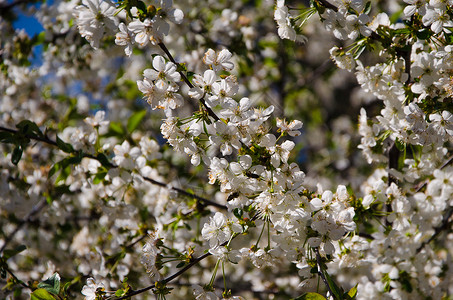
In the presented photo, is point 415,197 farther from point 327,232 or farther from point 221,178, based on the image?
point 221,178

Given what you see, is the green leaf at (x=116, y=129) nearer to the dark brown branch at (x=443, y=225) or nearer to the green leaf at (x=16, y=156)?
the green leaf at (x=16, y=156)

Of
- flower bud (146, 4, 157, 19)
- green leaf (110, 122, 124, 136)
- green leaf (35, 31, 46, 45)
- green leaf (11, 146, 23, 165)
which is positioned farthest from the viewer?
green leaf (35, 31, 46, 45)

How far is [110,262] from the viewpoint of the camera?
2508mm

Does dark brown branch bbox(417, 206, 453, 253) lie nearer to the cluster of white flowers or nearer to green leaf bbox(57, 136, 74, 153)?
the cluster of white flowers

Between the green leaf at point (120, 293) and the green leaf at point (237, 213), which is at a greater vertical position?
the green leaf at point (237, 213)

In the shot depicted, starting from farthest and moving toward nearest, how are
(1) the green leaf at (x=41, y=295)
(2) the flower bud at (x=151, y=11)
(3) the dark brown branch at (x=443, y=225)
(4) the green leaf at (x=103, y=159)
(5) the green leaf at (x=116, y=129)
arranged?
(5) the green leaf at (x=116, y=129) < (3) the dark brown branch at (x=443, y=225) < (4) the green leaf at (x=103, y=159) < (1) the green leaf at (x=41, y=295) < (2) the flower bud at (x=151, y=11)

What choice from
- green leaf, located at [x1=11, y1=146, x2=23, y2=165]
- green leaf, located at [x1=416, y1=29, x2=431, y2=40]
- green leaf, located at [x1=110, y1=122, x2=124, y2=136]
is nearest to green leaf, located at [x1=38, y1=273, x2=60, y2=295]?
green leaf, located at [x1=11, y1=146, x2=23, y2=165]

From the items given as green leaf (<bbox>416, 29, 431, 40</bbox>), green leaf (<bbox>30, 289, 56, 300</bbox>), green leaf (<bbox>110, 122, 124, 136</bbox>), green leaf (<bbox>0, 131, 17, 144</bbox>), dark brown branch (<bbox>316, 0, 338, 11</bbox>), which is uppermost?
dark brown branch (<bbox>316, 0, 338, 11</bbox>)

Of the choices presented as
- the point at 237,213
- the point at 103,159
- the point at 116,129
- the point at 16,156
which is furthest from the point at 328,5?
the point at 116,129

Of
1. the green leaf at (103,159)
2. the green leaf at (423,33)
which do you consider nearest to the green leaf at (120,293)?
the green leaf at (103,159)

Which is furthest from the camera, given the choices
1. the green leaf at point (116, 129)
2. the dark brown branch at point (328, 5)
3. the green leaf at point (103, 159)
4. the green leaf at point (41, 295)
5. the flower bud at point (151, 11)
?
the green leaf at point (116, 129)

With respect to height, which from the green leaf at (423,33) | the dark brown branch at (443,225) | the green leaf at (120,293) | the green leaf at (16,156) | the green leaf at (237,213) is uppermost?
the green leaf at (423,33)

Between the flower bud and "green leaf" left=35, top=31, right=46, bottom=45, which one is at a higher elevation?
the flower bud

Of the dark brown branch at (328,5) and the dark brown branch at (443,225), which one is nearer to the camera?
the dark brown branch at (328,5)
